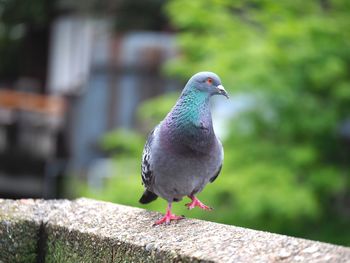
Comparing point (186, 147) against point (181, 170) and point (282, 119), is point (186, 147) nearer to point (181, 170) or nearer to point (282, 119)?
point (181, 170)

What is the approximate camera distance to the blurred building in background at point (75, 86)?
12760 millimetres

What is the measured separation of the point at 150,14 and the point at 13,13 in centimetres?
340

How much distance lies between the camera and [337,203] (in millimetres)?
8273

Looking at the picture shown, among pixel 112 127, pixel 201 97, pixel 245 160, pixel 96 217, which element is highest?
pixel 201 97

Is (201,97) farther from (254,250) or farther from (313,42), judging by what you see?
(313,42)

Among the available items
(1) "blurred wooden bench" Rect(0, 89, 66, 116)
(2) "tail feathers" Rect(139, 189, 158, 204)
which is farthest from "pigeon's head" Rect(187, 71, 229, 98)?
(1) "blurred wooden bench" Rect(0, 89, 66, 116)

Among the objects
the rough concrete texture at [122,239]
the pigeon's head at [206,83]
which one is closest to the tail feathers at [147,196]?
the rough concrete texture at [122,239]

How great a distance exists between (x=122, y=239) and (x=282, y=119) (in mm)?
4894

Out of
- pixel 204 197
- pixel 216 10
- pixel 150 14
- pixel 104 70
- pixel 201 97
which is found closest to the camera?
pixel 201 97

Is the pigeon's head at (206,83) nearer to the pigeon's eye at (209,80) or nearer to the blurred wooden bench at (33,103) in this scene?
the pigeon's eye at (209,80)

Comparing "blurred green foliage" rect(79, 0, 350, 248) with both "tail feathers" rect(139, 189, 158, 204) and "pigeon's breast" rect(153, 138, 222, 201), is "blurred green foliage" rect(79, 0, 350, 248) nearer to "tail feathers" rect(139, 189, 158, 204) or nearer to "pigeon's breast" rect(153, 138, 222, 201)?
"tail feathers" rect(139, 189, 158, 204)

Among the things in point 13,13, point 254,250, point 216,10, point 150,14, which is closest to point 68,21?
point 150,14

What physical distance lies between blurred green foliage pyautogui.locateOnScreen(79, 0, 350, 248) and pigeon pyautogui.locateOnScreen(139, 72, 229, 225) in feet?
10.8

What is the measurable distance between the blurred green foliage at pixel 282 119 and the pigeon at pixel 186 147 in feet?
10.8
